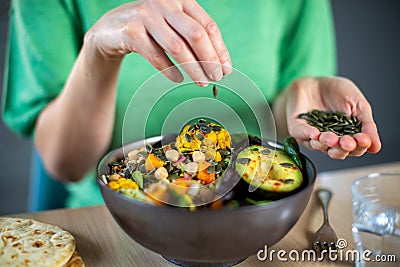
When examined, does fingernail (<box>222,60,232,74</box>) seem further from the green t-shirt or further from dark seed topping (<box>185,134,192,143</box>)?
the green t-shirt

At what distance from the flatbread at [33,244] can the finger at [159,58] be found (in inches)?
12.2

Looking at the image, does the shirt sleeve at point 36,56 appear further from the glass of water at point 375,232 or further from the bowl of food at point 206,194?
the glass of water at point 375,232

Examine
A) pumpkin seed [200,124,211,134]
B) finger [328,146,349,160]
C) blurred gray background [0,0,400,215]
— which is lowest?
blurred gray background [0,0,400,215]

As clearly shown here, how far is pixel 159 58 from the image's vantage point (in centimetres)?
75

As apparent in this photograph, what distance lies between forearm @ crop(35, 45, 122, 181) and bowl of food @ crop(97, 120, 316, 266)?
296mm

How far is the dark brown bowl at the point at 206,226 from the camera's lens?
0.60 meters

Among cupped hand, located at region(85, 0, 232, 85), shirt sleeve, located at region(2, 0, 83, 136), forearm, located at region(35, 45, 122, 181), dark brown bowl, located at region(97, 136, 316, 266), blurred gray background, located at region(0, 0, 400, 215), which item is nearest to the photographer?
dark brown bowl, located at region(97, 136, 316, 266)

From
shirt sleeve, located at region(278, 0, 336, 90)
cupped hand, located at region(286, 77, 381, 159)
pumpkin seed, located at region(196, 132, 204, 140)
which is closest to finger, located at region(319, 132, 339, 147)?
cupped hand, located at region(286, 77, 381, 159)

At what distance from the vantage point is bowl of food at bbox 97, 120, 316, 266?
0.61 metres

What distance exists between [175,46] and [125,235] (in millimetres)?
348

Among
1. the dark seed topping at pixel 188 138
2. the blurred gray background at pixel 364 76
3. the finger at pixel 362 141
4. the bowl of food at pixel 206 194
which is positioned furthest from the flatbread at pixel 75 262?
the blurred gray background at pixel 364 76

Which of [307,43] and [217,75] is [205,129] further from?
[307,43]

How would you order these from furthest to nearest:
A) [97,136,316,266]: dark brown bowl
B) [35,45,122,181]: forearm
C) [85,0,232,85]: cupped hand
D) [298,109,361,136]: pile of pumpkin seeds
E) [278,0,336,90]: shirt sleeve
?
[278,0,336,90]: shirt sleeve → [35,45,122,181]: forearm → [298,109,361,136]: pile of pumpkin seeds → [85,0,232,85]: cupped hand → [97,136,316,266]: dark brown bowl

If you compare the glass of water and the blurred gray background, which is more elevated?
the glass of water
